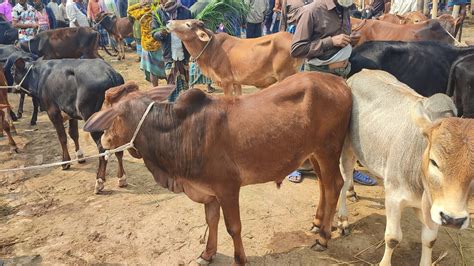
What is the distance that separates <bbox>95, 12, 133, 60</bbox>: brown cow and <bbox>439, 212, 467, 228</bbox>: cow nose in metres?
13.6

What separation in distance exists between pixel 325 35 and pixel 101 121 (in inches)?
102

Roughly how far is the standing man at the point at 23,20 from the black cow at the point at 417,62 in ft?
30.6

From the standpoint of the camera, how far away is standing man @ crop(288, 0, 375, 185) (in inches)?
171

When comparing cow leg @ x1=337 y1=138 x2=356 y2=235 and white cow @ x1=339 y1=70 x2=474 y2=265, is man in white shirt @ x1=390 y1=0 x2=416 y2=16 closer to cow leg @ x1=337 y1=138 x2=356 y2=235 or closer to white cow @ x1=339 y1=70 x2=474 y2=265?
cow leg @ x1=337 y1=138 x2=356 y2=235

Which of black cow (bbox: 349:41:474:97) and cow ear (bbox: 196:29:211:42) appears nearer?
black cow (bbox: 349:41:474:97)

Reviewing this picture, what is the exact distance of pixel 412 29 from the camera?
8.25 meters

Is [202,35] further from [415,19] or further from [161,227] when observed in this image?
[415,19]

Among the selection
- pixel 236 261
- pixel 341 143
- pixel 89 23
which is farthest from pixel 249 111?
pixel 89 23

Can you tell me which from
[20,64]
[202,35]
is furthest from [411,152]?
[20,64]

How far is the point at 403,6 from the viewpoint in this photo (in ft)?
42.0

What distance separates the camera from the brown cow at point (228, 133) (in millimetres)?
3359

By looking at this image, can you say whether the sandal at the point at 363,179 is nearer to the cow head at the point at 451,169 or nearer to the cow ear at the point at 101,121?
the cow head at the point at 451,169

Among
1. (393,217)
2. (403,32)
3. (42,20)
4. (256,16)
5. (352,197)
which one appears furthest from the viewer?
(42,20)

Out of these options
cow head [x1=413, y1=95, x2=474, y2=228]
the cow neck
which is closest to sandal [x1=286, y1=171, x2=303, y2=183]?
cow head [x1=413, y1=95, x2=474, y2=228]
